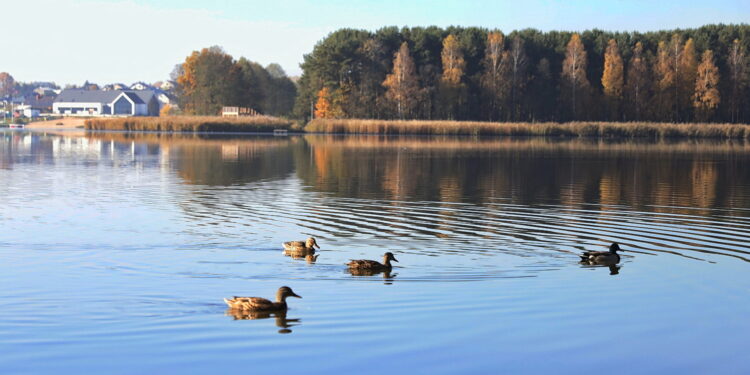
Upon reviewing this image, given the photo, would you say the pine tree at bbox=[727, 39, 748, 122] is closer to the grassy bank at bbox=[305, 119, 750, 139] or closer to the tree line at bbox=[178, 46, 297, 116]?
the grassy bank at bbox=[305, 119, 750, 139]

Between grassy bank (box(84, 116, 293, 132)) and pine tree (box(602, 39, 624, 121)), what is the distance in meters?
36.9

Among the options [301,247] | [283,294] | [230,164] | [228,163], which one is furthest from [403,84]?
[283,294]

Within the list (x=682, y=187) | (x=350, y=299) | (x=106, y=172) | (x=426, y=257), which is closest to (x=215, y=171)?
(x=106, y=172)

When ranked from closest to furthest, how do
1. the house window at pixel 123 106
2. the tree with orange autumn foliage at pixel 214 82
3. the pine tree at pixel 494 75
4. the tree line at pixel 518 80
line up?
the tree line at pixel 518 80
the pine tree at pixel 494 75
the tree with orange autumn foliage at pixel 214 82
the house window at pixel 123 106

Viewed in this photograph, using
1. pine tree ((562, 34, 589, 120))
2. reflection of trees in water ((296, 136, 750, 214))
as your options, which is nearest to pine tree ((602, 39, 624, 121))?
pine tree ((562, 34, 589, 120))

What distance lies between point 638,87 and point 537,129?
1906cm

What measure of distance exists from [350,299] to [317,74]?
9825 cm

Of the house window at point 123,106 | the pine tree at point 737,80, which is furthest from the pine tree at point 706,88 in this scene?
the house window at point 123,106

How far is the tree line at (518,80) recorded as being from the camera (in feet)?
346

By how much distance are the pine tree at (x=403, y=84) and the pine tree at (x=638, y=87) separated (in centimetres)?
2531

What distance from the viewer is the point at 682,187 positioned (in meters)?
34.7

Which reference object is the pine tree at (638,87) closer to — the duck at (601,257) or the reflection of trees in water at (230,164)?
the reflection of trees in water at (230,164)

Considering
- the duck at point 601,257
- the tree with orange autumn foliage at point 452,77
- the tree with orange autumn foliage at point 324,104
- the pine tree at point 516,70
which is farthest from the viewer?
the tree with orange autumn foliage at point 324,104

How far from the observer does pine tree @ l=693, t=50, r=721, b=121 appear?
343 ft
